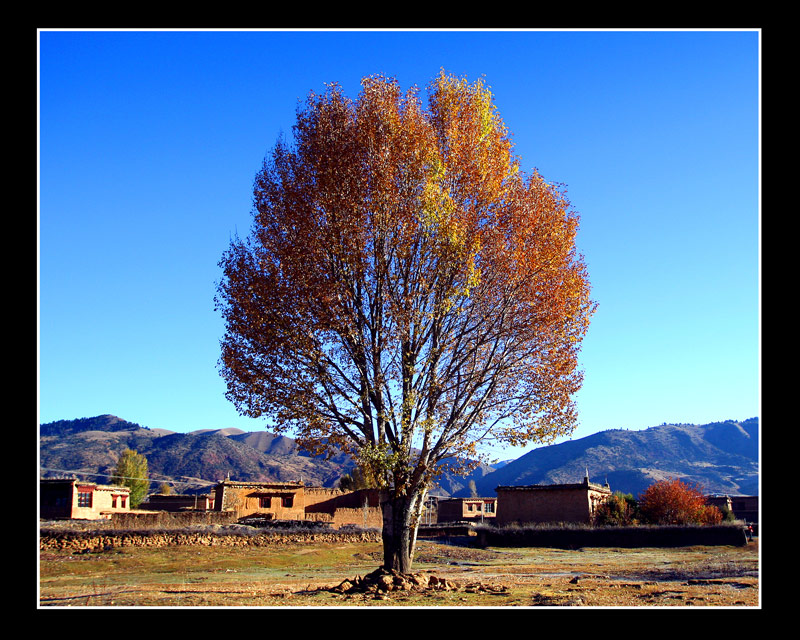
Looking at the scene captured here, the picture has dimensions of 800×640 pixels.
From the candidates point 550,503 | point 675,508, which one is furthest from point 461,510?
point 675,508

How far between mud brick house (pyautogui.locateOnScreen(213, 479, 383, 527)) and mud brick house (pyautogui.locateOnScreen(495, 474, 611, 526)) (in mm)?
11527

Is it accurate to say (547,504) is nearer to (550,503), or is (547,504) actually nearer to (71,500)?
(550,503)

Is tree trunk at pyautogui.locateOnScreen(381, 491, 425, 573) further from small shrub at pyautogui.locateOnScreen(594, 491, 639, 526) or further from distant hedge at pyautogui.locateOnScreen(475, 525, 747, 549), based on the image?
small shrub at pyautogui.locateOnScreen(594, 491, 639, 526)

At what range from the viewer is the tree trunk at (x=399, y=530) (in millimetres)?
16344

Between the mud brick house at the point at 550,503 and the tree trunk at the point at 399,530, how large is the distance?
125 feet

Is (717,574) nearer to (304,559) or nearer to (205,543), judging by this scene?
(304,559)

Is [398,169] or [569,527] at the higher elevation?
[398,169]

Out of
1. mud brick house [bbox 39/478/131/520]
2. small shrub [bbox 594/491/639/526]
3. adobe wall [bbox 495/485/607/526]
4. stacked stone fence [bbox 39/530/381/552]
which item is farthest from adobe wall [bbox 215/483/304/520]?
small shrub [bbox 594/491/639/526]

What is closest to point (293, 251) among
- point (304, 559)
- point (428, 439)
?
point (428, 439)

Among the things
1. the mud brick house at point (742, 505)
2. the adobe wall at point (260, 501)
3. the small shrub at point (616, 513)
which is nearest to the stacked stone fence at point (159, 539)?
the adobe wall at point (260, 501)

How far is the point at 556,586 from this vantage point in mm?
17438

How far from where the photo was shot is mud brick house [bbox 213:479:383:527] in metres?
55.9
